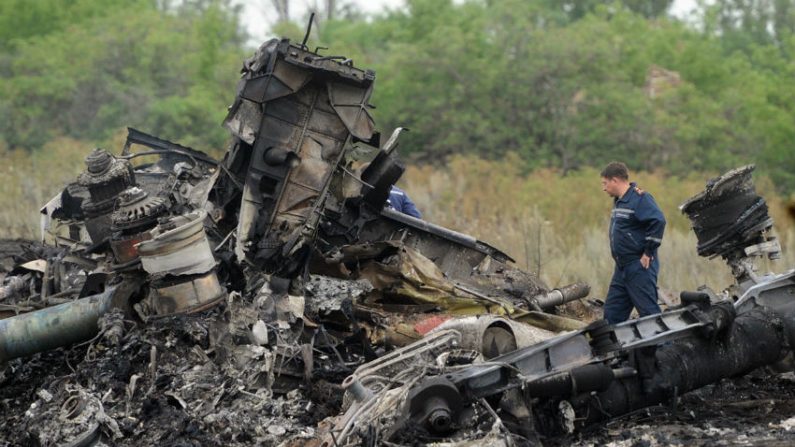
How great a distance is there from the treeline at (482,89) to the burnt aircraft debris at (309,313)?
18.8 meters

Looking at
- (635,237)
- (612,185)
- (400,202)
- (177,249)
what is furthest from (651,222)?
(177,249)

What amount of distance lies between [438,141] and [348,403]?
74.3 feet

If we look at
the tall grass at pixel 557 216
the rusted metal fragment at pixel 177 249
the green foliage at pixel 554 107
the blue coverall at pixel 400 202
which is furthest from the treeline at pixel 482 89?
the rusted metal fragment at pixel 177 249

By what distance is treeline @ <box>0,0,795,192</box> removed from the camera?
29156 mm

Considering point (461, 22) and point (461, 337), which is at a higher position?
point (461, 22)

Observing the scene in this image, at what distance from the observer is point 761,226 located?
8984 millimetres

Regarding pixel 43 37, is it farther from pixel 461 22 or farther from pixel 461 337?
pixel 461 337

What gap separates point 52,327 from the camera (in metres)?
8.07

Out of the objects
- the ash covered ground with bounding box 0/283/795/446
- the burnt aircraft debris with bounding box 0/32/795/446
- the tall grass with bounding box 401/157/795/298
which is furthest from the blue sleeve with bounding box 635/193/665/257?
the tall grass with bounding box 401/157/795/298

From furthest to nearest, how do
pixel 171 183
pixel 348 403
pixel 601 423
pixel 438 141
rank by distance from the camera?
pixel 438 141, pixel 171 183, pixel 601 423, pixel 348 403

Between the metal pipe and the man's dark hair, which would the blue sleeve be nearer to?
the man's dark hair

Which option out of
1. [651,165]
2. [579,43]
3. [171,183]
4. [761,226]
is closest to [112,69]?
[579,43]

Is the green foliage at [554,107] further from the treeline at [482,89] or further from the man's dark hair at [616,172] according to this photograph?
the man's dark hair at [616,172]

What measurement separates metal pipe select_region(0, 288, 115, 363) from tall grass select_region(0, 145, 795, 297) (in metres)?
7.32
